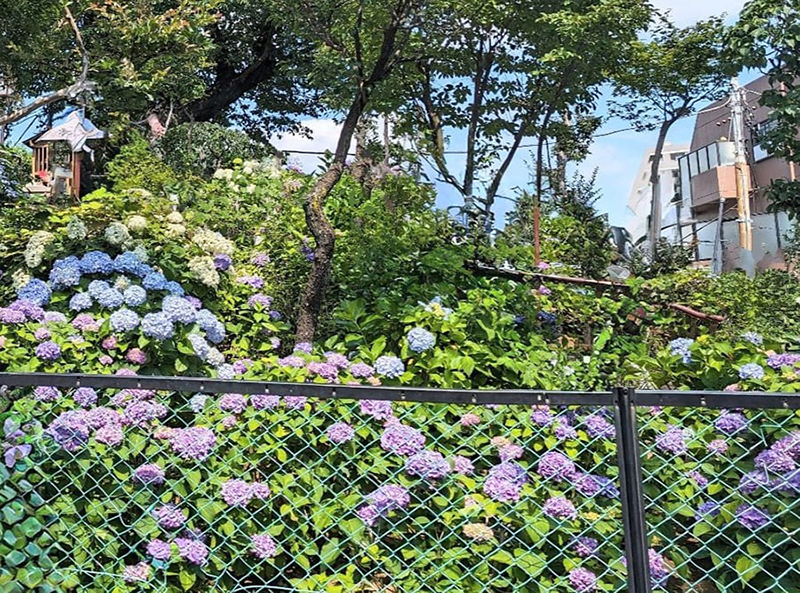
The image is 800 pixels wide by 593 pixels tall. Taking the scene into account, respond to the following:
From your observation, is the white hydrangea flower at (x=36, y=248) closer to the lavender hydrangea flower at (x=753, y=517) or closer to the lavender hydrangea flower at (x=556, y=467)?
the lavender hydrangea flower at (x=556, y=467)

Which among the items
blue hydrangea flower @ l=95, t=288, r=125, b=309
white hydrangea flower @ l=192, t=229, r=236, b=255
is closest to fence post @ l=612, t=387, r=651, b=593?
blue hydrangea flower @ l=95, t=288, r=125, b=309

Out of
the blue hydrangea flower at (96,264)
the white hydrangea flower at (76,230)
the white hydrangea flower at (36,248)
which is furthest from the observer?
the white hydrangea flower at (76,230)

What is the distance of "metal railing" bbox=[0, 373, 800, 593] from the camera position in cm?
175

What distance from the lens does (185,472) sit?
1.90m

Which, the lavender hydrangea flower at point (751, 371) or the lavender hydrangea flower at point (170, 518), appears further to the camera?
the lavender hydrangea flower at point (751, 371)

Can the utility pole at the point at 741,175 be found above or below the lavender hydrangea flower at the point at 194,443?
above

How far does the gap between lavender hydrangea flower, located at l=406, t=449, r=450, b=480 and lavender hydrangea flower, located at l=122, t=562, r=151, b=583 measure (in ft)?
2.43

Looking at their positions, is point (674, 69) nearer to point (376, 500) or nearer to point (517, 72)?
point (517, 72)

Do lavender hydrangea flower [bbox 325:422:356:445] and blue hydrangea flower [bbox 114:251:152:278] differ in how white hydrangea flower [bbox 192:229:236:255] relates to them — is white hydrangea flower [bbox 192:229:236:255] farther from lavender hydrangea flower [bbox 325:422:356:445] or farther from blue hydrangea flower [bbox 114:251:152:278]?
lavender hydrangea flower [bbox 325:422:356:445]

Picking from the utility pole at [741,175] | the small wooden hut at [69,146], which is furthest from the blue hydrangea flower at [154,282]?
the utility pole at [741,175]

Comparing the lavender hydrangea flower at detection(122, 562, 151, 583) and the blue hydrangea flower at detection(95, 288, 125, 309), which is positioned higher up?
the blue hydrangea flower at detection(95, 288, 125, 309)

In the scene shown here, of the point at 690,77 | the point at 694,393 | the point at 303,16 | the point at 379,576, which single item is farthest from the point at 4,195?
the point at 690,77

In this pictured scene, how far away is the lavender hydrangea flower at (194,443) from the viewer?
6.30 ft

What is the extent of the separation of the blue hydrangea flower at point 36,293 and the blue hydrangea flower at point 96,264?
0.53 feet
